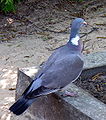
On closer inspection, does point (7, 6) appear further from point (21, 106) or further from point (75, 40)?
point (21, 106)

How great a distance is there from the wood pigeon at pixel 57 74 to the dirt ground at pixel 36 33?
0.98 metres

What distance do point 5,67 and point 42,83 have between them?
2.21 metres

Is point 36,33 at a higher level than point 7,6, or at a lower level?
lower

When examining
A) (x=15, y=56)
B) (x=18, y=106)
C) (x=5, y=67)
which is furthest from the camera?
(x=15, y=56)

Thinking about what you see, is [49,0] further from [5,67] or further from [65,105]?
[65,105]

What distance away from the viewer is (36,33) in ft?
20.9

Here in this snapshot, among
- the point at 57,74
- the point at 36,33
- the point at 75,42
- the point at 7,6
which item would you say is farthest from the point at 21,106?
the point at 7,6

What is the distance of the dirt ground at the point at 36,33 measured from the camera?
508cm

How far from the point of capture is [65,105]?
314 cm

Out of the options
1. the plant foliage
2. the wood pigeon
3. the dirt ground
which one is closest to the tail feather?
the wood pigeon

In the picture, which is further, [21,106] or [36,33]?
[36,33]

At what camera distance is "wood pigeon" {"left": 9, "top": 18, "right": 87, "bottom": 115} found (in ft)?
9.93

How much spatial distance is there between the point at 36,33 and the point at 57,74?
10.9 feet

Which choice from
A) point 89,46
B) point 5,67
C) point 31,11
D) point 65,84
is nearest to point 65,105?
→ point 65,84
